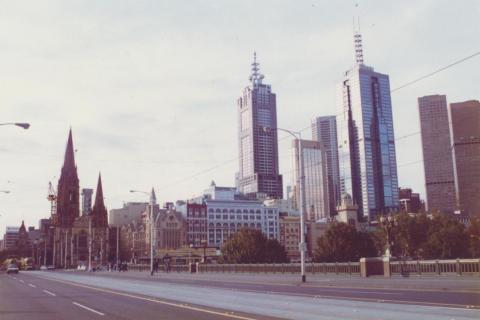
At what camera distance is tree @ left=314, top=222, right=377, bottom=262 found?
295 feet

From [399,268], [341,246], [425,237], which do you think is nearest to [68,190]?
[341,246]

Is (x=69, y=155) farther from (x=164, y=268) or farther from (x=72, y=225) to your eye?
(x=164, y=268)

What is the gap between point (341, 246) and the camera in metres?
90.4

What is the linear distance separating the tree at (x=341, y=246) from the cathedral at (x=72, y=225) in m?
115

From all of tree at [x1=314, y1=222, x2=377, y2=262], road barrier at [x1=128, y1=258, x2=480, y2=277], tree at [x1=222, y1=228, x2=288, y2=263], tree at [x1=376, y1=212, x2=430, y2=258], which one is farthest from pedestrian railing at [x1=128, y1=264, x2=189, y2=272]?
tree at [x1=376, y1=212, x2=430, y2=258]

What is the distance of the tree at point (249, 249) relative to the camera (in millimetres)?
96312

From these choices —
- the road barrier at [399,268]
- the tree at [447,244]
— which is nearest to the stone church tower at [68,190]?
the tree at [447,244]

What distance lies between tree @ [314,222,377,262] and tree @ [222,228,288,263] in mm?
10163

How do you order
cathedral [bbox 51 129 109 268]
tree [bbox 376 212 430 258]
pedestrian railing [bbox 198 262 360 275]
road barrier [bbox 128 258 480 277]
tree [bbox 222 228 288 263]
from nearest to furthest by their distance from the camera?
road barrier [bbox 128 258 480 277]
pedestrian railing [bbox 198 262 360 275]
tree [bbox 376 212 430 258]
tree [bbox 222 228 288 263]
cathedral [bbox 51 129 109 268]

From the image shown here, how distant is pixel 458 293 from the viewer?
2522 centimetres

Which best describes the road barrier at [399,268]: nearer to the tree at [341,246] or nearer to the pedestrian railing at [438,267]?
the pedestrian railing at [438,267]

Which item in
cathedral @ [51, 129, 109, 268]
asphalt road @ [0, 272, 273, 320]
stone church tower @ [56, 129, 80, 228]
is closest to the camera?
asphalt road @ [0, 272, 273, 320]

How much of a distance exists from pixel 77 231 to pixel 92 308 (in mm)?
179617

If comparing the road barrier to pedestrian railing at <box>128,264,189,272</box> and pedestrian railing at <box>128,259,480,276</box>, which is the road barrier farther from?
pedestrian railing at <box>128,264,189,272</box>
